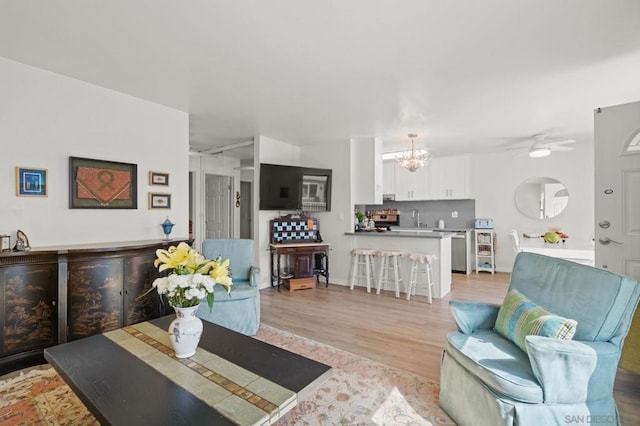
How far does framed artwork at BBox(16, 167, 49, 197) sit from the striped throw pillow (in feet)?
12.5

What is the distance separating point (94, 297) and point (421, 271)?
4064 millimetres

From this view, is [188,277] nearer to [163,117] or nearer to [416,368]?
[416,368]

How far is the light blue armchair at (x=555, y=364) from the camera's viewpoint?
4.47ft

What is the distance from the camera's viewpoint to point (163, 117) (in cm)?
357

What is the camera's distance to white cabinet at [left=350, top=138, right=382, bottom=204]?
5160mm

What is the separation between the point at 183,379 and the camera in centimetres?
137

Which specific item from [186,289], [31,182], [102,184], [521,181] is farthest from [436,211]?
[31,182]

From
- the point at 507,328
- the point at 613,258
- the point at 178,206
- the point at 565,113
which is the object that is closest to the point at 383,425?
the point at 507,328

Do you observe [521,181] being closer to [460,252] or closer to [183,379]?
[460,252]

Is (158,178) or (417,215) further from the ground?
(158,178)

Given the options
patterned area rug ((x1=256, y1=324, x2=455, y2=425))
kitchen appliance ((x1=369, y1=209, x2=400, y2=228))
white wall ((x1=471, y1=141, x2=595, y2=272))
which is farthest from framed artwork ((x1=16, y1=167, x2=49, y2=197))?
white wall ((x1=471, y1=141, x2=595, y2=272))

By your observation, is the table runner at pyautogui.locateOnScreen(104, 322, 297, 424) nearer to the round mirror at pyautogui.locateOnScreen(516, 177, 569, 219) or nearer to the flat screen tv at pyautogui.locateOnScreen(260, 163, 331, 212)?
the flat screen tv at pyautogui.locateOnScreen(260, 163, 331, 212)

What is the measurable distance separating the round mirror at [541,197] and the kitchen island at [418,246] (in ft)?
8.35

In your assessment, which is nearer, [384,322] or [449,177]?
[384,322]
